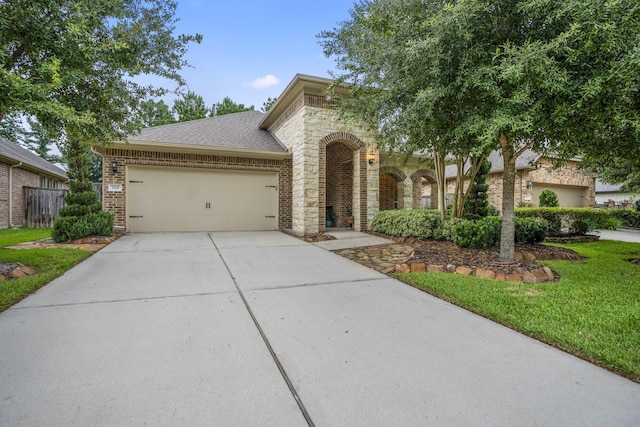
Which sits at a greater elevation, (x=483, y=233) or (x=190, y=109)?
(x=190, y=109)

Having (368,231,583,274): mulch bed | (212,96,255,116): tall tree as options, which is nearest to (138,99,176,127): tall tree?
(368,231,583,274): mulch bed

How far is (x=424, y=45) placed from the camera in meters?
3.65

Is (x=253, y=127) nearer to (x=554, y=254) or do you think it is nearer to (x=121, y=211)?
(x=121, y=211)

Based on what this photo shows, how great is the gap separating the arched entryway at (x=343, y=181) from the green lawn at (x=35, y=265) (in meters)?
5.65

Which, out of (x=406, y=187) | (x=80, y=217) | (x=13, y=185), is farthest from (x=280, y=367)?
(x=13, y=185)

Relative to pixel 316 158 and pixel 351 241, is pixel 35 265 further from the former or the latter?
pixel 316 158

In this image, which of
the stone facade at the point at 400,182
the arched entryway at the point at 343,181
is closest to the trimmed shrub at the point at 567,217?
the stone facade at the point at 400,182

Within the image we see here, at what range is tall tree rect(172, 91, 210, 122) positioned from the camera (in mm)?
21859

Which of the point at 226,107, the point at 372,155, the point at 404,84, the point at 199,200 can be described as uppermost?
the point at 226,107

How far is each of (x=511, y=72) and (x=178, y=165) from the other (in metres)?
8.72

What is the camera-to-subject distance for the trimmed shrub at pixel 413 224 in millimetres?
7051

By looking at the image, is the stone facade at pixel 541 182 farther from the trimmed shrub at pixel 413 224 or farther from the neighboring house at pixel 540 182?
the trimmed shrub at pixel 413 224

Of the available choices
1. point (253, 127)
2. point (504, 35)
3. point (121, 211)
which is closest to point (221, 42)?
point (253, 127)

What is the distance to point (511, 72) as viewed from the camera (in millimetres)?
→ 3096
